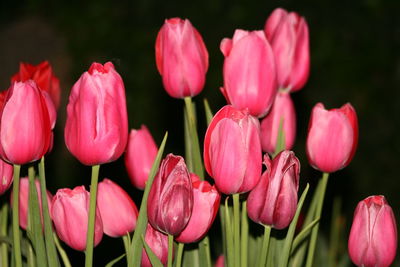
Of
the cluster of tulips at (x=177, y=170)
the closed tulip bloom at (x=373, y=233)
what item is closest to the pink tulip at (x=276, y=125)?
the cluster of tulips at (x=177, y=170)

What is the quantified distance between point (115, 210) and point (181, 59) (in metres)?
0.13

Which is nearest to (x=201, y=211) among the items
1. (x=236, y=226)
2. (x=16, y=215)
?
(x=236, y=226)

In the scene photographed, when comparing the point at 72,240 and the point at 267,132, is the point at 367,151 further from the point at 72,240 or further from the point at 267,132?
the point at 72,240

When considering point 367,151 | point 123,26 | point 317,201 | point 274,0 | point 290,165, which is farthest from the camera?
point 123,26

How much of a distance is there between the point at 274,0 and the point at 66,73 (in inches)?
25.8

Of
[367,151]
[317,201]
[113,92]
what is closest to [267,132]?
[317,201]

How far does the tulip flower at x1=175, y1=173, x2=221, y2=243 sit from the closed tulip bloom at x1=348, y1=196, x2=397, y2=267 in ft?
0.35

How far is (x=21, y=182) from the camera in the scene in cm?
68

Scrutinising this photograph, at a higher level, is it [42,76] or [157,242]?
[42,76]

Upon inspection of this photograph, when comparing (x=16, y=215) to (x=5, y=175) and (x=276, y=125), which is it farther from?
(x=276, y=125)

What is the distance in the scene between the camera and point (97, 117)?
595mm

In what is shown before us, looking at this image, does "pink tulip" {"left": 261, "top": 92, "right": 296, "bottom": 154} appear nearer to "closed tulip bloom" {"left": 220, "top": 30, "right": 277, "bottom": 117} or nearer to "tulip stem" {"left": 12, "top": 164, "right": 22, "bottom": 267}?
"closed tulip bloom" {"left": 220, "top": 30, "right": 277, "bottom": 117}

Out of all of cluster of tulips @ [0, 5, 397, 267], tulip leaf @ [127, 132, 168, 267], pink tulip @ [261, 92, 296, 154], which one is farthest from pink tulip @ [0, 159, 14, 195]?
pink tulip @ [261, 92, 296, 154]

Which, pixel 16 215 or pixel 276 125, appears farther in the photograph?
pixel 276 125
